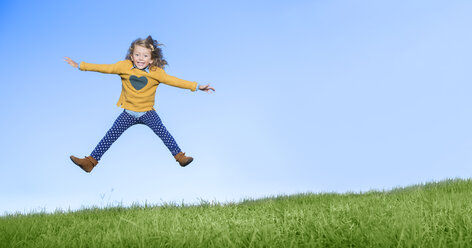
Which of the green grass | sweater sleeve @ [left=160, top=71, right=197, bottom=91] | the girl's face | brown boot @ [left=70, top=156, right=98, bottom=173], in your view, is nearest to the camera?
the green grass

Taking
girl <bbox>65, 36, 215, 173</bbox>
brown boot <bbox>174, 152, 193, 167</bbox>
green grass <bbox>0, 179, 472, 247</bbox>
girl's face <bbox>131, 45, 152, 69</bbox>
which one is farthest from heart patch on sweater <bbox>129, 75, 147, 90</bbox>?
green grass <bbox>0, 179, 472, 247</bbox>

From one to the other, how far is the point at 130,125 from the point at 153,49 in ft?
3.65

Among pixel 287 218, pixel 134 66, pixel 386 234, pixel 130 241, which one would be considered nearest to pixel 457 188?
pixel 287 218

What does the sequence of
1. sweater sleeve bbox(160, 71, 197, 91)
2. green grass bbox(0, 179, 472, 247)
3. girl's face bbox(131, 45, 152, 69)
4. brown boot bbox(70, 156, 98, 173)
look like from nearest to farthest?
1. green grass bbox(0, 179, 472, 247)
2. brown boot bbox(70, 156, 98, 173)
3. sweater sleeve bbox(160, 71, 197, 91)
4. girl's face bbox(131, 45, 152, 69)

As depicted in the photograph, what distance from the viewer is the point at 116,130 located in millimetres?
6402

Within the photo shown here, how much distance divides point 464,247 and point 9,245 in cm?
378

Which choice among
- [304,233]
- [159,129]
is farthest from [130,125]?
[304,233]

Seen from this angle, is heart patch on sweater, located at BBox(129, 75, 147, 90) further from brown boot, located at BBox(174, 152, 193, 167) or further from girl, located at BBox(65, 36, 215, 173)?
brown boot, located at BBox(174, 152, 193, 167)

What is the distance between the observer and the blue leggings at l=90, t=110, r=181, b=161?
6340mm

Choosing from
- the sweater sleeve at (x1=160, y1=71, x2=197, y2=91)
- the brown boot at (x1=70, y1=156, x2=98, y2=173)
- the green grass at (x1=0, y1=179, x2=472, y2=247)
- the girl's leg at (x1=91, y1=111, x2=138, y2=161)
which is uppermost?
the sweater sleeve at (x1=160, y1=71, x2=197, y2=91)

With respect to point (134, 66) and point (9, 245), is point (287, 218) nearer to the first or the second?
point (9, 245)

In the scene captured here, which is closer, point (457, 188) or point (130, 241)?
point (130, 241)

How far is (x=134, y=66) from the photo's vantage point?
6484 millimetres

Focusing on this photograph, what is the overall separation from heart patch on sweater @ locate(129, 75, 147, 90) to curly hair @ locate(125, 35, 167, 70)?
22 cm
